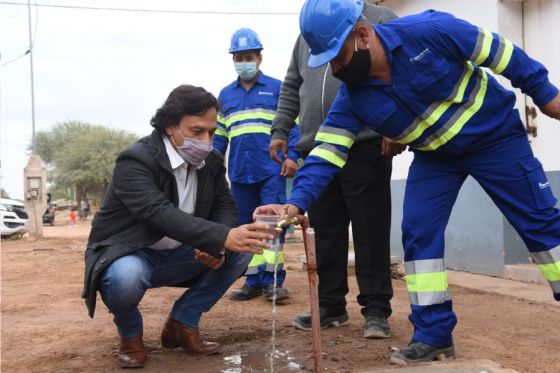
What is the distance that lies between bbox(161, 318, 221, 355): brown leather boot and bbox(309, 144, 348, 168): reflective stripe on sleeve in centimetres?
124

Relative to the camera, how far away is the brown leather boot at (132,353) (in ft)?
11.1

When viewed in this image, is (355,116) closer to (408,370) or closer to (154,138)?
(154,138)

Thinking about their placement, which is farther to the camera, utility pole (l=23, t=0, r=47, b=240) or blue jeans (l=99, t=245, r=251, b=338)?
utility pole (l=23, t=0, r=47, b=240)

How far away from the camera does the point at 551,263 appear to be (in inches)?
121

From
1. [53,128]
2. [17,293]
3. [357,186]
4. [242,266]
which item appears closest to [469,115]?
[357,186]

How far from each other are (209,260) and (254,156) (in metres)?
2.06

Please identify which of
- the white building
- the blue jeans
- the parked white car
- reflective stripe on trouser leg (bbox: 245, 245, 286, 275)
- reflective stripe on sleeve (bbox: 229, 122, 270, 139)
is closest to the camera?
the blue jeans

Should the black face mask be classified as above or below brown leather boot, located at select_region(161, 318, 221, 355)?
above

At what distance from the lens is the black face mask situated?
304 centimetres

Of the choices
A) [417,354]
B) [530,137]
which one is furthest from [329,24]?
[530,137]

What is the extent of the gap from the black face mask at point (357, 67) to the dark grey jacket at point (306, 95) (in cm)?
83

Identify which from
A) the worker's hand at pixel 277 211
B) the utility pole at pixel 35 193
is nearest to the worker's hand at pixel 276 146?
the worker's hand at pixel 277 211

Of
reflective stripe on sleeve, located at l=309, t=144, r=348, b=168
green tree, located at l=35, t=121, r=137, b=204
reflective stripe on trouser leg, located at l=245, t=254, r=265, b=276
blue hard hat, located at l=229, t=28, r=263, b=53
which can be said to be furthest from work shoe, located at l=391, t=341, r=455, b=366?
green tree, located at l=35, t=121, r=137, b=204

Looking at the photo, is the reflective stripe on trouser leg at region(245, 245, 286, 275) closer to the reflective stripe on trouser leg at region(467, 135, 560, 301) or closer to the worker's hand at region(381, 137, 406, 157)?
the worker's hand at region(381, 137, 406, 157)
